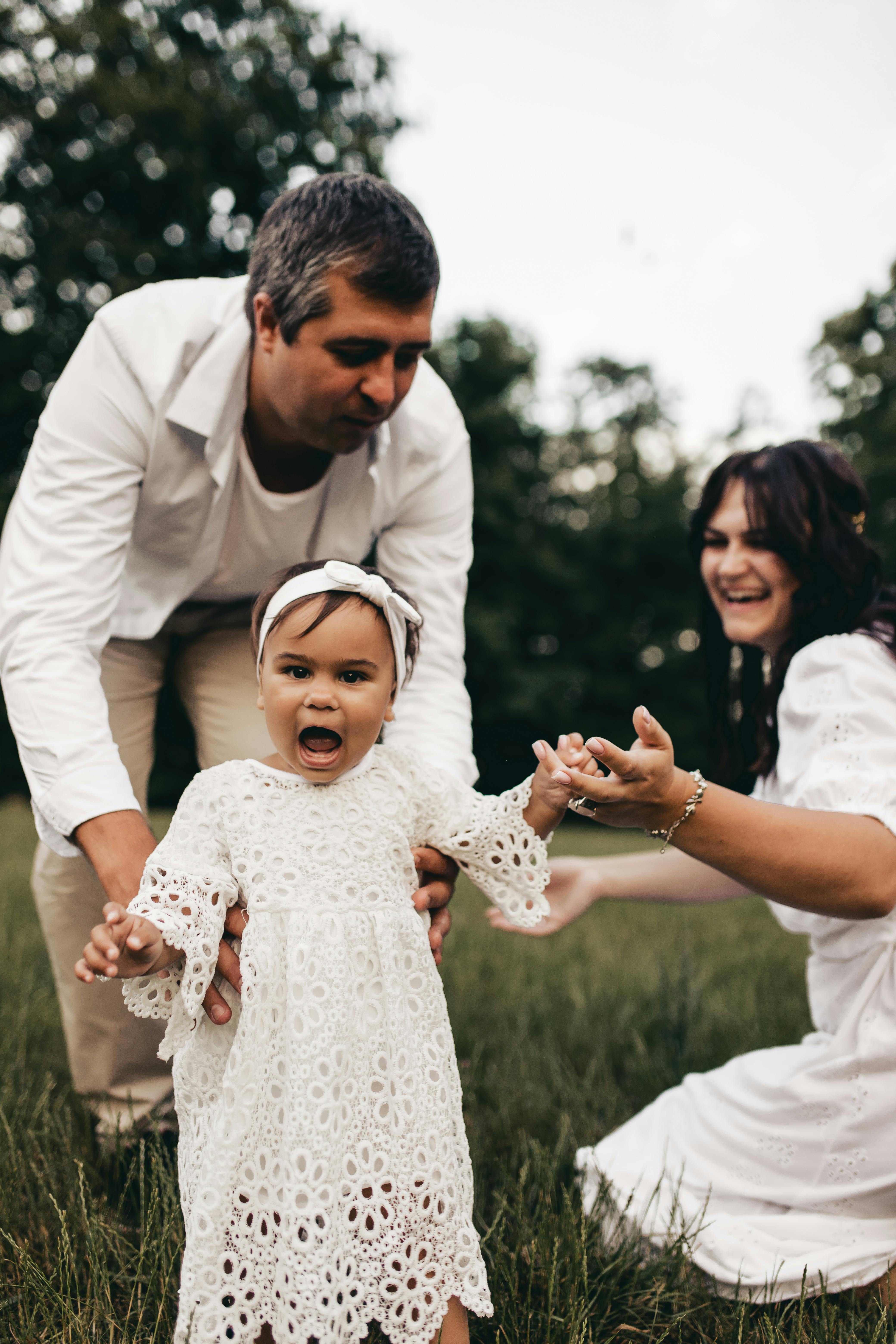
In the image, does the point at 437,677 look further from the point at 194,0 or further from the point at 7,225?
the point at 194,0

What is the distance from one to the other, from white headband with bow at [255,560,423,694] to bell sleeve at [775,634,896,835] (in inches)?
36.8

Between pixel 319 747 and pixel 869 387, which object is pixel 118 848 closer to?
pixel 319 747

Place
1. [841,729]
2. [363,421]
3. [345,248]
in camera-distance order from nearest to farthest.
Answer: [841,729] → [345,248] → [363,421]

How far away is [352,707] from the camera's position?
1.89 m

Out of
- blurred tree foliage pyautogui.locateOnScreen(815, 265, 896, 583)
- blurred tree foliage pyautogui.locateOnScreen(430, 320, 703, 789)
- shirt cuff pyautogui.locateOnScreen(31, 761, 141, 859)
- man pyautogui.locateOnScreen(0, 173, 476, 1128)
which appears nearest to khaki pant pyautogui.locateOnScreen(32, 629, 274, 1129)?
man pyautogui.locateOnScreen(0, 173, 476, 1128)

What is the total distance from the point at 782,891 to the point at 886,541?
844 inches

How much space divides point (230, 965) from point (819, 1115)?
1421 millimetres

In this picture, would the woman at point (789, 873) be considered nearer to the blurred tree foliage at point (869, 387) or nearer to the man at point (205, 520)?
the man at point (205, 520)

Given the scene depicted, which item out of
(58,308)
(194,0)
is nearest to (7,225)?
(58,308)

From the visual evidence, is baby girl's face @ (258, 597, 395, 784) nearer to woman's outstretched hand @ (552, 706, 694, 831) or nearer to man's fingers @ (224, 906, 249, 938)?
man's fingers @ (224, 906, 249, 938)

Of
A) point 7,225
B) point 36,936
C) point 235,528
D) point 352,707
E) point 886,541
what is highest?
point 7,225

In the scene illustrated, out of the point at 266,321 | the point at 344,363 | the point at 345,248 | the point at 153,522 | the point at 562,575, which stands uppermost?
the point at 562,575

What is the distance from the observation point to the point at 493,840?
208cm

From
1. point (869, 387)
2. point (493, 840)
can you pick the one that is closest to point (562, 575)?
point (869, 387)
